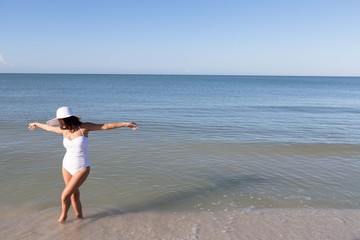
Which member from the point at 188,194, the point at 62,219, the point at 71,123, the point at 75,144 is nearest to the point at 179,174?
the point at 188,194

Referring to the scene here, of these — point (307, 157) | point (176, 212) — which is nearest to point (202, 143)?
point (307, 157)

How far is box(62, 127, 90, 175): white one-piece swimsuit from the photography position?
522 centimetres

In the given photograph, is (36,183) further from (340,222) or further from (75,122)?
(340,222)

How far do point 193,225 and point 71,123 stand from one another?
9.70 ft

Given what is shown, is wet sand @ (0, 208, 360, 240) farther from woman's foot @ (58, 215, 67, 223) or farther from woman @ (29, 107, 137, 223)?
woman @ (29, 107, 137, 223)

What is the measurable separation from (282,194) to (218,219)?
7.42 ft

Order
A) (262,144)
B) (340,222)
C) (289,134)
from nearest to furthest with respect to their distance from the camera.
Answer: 1. (340,222)
2. (262,144)
3. (289,134)

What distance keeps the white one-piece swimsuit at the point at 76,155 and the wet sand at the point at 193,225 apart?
1.19 meters

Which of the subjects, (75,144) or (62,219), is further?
(62,219)

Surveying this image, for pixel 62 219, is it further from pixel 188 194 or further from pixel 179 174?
pixel 179 174

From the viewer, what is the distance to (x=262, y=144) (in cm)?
1320

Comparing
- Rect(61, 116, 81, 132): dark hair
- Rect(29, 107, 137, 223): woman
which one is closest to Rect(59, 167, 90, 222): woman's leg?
Rect(29, 107, 137, 223): woman

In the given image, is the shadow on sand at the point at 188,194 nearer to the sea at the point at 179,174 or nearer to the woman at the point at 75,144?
the sea at the point at 179,174

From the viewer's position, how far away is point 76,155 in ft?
17.3
